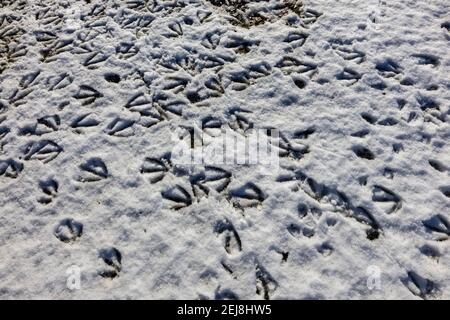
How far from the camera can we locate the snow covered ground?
3290 mm

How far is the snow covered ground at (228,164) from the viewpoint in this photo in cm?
329

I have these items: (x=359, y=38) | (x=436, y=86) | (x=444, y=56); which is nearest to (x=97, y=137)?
(x=359, y=38)

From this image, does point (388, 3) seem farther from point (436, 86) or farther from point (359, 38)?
point (436, 86)

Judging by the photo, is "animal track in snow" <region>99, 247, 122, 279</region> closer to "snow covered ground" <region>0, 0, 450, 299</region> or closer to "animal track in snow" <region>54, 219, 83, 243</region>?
"snow covered ground" <region>0, 0, 450, 299</region>

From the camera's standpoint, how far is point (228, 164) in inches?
156

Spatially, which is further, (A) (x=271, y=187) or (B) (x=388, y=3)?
(B) (x=388, y=3)

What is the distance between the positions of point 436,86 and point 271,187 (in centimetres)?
240
